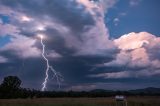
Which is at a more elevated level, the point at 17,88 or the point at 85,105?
the point at 17,88

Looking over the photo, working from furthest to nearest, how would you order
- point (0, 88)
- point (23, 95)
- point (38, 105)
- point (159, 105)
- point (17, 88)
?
point (17, 88), point (0, 88), point (23, 95), point (38, 105), point (159, 105)

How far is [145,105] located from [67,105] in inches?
502

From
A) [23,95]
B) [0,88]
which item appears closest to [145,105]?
[23,95]

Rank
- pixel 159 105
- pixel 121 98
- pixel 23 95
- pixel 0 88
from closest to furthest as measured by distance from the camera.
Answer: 1. pixel 121 98
2. pixel 159 105
3. pixel 23 95
4. pixel 0 88

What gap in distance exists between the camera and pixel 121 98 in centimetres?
4416

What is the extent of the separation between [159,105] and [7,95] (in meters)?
72.1

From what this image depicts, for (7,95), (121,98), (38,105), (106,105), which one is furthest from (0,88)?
(121,98)

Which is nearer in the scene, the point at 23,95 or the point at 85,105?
the point at 85,105

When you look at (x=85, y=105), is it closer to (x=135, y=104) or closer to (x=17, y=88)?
(x=135, y=104)

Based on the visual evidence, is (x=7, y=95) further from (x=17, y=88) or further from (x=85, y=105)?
(x=85, y=105)

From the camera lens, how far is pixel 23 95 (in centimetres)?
11169

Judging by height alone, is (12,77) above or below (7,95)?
above

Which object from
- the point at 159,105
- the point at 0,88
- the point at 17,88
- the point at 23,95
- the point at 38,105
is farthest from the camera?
the point at 17,88

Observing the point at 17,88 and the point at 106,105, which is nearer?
the point at 106,105
